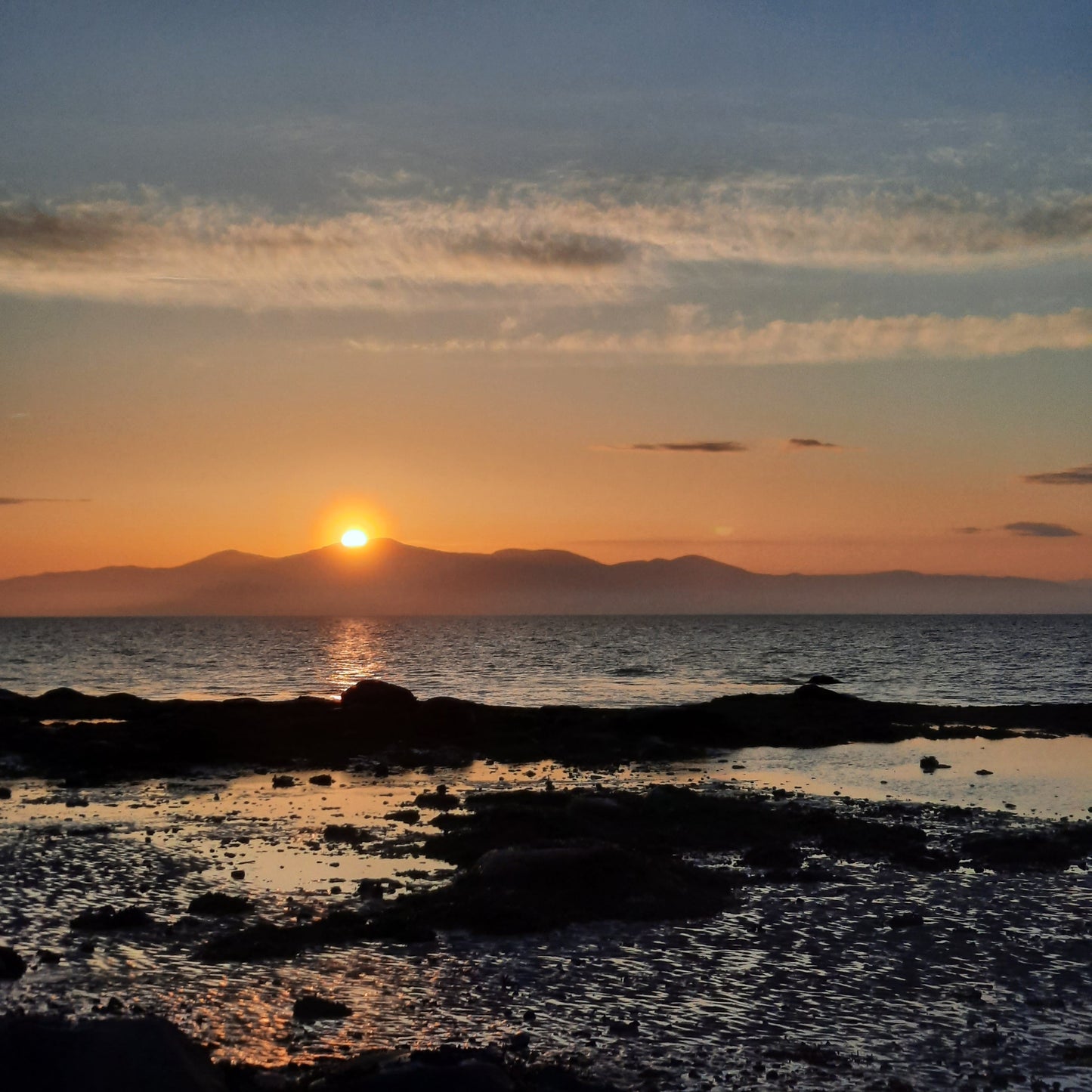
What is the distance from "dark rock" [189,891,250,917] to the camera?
2091 cm

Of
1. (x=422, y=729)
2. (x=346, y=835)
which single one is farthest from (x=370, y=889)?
(x=422, y=729)

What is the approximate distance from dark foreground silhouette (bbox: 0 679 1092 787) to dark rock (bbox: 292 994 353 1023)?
27.8m

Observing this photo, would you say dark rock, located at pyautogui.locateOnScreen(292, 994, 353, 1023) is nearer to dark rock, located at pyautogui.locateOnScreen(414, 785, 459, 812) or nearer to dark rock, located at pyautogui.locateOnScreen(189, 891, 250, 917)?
dark rock, located at pyautogui.locateOnScreen(189, 891, 250, 917)

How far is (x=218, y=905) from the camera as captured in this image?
21.0m

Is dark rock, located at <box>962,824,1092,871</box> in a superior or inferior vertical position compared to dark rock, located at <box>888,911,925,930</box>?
inferior

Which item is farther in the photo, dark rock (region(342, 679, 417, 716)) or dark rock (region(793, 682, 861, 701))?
dark rock (region(793, 682, 861, 701))

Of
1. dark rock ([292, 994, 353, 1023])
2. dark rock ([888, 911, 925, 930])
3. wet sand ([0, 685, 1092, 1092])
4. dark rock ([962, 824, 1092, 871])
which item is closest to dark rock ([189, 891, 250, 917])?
wet sand ([0, 685, 1092, 1092])

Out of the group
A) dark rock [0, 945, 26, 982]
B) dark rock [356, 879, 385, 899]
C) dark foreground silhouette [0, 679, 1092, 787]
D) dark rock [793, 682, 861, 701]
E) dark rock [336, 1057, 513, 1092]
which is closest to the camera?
dark rock [336, 1057, 513, 1092]

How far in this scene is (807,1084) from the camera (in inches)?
536

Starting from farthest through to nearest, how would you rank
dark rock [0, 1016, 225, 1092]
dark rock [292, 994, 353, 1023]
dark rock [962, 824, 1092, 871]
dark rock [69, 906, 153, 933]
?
dark rock [962, 824, 1092, 871] < dark rock [69, 906, 153, 933] < dark rock [292, 994, 353, 1023] < dark rock [0, 1016, 225, 1092]

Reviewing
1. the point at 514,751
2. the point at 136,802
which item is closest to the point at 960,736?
the point at 514,751

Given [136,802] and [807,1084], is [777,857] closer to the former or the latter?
[807,1084]

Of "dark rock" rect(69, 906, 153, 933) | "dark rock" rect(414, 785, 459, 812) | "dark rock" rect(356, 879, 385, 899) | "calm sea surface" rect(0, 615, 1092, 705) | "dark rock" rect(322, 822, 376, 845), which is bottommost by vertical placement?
"calm sea surface" rect(0, 615, 1092, 705)

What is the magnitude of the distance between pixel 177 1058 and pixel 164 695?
262ft
